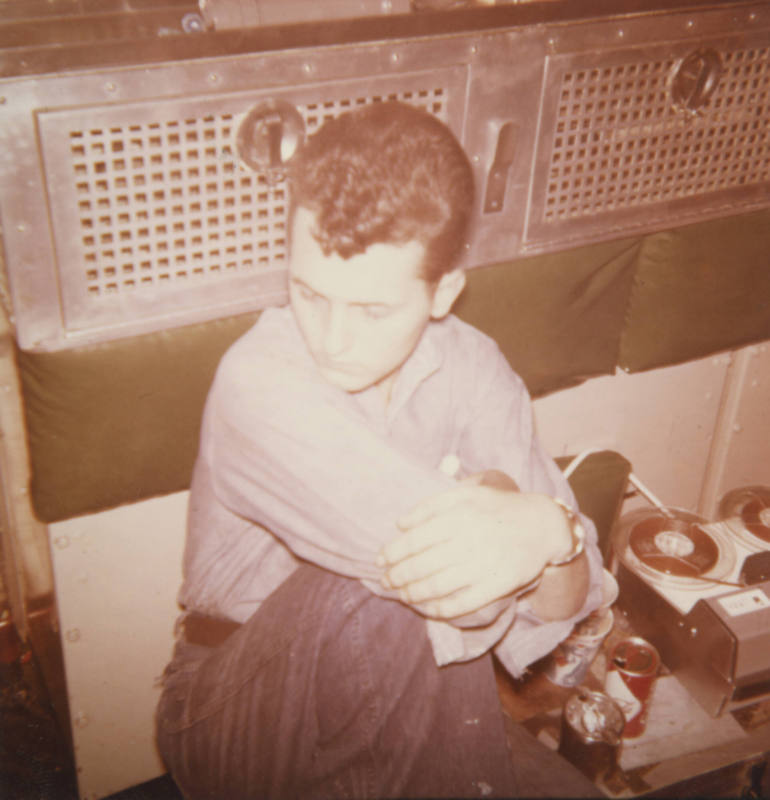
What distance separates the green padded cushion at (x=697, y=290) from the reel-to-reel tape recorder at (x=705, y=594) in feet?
1.59

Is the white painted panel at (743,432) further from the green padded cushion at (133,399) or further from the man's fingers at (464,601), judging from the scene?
the man's fingers at (464,601)

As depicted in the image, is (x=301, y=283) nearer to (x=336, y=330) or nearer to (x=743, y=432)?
(x=336, y=330)

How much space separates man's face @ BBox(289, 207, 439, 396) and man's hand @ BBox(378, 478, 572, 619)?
0.71 ft

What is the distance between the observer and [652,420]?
2.17 meters

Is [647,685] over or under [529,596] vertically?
under

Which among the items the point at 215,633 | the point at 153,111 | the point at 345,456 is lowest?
the point at 215,633

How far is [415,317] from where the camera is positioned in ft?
Result: 3.70

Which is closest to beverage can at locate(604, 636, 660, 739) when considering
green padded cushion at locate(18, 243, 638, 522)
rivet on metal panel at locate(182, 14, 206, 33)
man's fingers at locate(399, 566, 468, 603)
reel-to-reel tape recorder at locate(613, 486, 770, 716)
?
reel-to-reel tape recorder at locate(613, 486, 770, 716)

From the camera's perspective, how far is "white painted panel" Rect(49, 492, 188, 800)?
1.50 metres

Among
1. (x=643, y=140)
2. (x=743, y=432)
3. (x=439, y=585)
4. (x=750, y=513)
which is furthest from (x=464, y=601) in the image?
(x=743, y=432)

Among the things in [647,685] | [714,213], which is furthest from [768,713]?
[714,213]

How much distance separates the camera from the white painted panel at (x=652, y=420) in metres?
2.02

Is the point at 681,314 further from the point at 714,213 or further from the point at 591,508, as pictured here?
the point at 591,508

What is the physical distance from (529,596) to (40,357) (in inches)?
32.9
